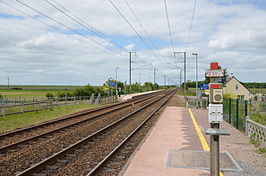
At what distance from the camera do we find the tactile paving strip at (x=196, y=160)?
6.83 metres

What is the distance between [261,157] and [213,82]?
13.3 feet

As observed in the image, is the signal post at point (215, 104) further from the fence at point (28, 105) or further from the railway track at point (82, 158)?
the fence at point (28, 105)

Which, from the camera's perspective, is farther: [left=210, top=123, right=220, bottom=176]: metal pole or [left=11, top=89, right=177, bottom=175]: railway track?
[left=11, top=89, right=177, bottom=175]: railway track

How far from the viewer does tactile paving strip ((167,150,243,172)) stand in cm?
683

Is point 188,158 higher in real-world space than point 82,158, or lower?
higher

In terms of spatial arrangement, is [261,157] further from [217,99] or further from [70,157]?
[70,157]

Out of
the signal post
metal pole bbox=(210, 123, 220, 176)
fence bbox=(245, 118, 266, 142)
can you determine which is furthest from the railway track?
fence bbox=(245, 118, 266, 142)

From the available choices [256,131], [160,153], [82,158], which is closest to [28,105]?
[82,158]

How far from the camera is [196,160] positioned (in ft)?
24.7

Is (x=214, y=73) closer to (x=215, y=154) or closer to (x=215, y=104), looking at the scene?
(x=215, y=104)

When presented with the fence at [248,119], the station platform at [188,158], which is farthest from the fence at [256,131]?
the station platform at [188,158]

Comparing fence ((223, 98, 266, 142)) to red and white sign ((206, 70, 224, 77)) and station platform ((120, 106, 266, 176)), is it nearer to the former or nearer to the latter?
station platform ((120, 106, 266, 176))

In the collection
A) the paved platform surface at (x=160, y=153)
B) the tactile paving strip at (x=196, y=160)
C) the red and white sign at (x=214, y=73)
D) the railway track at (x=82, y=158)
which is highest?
the red and white sign at (x=214, y=73)

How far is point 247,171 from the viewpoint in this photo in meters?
6.57
